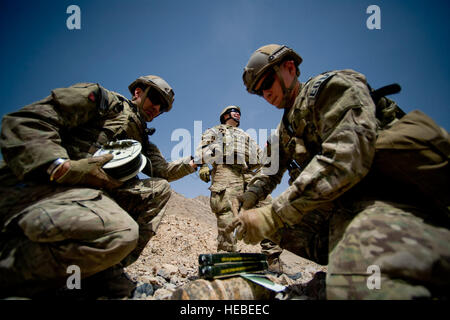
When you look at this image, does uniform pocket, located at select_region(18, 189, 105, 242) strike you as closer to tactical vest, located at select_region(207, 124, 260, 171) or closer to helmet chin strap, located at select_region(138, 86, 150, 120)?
helmet chin strap, located at select_region(138, 86, 150, 120)

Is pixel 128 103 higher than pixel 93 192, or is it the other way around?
pixel 128 103

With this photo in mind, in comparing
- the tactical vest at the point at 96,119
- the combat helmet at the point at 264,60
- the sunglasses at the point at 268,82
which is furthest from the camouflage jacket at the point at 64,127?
the sunglasses at the point at 268,82

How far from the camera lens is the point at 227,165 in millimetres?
5953

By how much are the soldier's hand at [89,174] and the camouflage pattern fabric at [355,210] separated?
192 cm

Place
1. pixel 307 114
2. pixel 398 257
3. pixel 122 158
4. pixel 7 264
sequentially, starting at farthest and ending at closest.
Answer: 1. pixel 122 158
2. pixel 307 114
3. pixel 7 264
4. pixel 398 257

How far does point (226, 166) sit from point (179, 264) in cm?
269

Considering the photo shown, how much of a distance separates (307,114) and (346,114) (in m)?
0.52

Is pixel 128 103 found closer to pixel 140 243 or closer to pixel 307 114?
pixel 140 243

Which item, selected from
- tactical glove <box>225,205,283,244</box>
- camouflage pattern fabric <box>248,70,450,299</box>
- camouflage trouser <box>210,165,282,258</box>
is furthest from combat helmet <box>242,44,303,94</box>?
camouflage trouser <box>210,165,282,258</box>

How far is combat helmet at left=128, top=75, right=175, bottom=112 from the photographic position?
11.9 feet
